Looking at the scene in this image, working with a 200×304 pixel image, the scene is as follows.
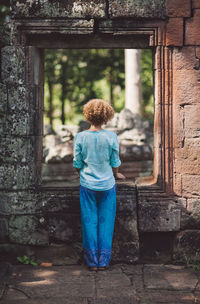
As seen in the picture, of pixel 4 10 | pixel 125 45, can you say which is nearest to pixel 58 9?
pixel 125 45

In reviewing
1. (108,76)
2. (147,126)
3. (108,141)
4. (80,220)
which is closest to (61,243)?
(80,220)

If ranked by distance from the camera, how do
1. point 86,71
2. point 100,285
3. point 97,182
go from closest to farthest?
point 100,285 < point 97,182 < point 86,71

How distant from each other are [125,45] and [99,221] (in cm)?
205

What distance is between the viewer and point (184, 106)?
431 cm

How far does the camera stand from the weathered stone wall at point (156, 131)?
166 inches

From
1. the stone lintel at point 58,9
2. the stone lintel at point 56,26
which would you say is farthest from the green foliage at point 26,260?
the stone lintel at point 58,9

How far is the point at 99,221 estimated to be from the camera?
405cm

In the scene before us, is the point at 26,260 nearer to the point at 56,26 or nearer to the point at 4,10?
the point at 56,26

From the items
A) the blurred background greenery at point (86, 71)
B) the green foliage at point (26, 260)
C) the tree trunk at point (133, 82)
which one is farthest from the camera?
the blurred background greenery at point (86, 71)

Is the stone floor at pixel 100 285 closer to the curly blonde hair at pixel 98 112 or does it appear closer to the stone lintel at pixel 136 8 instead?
the curly blonde hair at pixel 98 112

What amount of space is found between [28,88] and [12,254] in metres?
1.92

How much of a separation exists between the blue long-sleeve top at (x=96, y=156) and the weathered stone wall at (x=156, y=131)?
1.65ft

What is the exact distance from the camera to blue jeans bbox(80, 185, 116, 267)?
158 inches

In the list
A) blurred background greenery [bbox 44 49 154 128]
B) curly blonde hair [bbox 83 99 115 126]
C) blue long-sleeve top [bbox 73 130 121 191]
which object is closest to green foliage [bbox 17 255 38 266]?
blue long-sleeve top [bbox 73 130 121 191]
